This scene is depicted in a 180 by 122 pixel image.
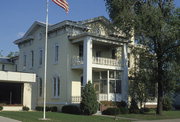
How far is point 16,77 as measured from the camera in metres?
33.6

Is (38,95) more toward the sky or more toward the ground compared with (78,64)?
more toward the ground

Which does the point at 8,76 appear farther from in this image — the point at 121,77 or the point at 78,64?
the point at 121,77

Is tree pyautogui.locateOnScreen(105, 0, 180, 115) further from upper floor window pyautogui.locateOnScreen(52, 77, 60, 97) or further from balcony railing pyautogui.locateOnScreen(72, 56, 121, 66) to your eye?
upper floor window pyautogui.locateOnScreen(52, 77, 60, 97)

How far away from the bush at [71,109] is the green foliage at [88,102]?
1320mm

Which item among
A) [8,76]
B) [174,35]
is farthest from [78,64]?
[174,35]

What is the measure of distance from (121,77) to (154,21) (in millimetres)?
8935

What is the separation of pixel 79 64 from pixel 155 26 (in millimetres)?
8788

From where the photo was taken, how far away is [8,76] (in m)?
32.9

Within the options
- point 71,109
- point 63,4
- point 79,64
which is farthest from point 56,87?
point 63,4

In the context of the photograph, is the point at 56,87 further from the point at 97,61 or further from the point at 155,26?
the point at 155,26

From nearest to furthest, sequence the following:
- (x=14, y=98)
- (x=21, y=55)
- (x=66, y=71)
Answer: (x=66, y=71)
(x=14, y=98)
(x=21, y=55)

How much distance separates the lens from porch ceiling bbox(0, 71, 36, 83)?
32594mm

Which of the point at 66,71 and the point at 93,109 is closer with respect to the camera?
the point at 93,109

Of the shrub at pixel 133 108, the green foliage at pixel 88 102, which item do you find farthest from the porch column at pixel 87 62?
the shrub at pixel 133 108
